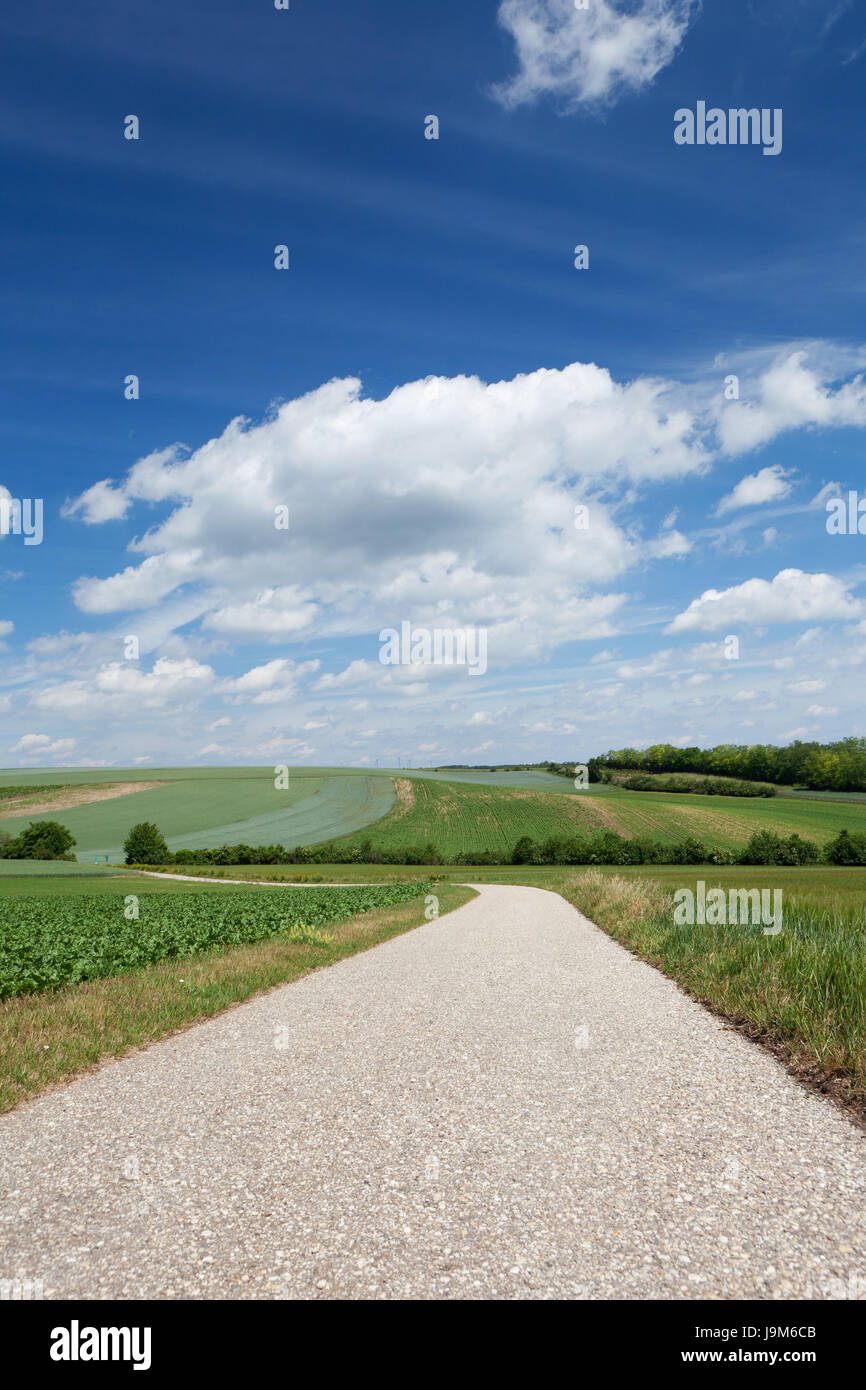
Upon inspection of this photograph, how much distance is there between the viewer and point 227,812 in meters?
93.0

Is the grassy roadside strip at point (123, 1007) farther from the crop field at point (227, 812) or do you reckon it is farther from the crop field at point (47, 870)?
the crop field at point (227, 812)

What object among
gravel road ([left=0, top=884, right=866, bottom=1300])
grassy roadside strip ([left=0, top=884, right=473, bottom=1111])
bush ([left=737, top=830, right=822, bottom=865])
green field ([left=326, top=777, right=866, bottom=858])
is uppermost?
gravel road ([left=0, top=884, right=866, bottom=1300])

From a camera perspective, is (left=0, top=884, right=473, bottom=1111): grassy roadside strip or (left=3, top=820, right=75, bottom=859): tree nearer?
(left=0, top=884, right=473, bottom=1111): grassy roadside strip

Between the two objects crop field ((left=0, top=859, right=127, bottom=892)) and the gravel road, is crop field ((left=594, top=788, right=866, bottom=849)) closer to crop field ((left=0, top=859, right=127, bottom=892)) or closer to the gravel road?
crop field ((left=0, top=859, right=127, bottom=892))

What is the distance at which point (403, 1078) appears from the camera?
711 centimetres

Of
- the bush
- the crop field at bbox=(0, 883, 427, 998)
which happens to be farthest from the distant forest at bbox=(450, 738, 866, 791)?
the crop field at bbox=(0, 883, 427, 998)

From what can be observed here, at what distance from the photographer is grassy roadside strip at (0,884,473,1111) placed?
7391 mm

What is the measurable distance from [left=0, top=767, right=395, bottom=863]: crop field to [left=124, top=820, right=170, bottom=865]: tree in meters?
1.87

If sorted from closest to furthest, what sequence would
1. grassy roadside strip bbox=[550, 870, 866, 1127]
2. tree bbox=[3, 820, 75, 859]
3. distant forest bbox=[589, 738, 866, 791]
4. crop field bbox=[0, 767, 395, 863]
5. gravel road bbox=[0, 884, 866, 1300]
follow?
gravel road bbox=[0, 884, 866, 1300]
grassy roadside strip bbox=[550, 870, 866, 1127]
tree bbox=[3, 820, 75, 859]
crop field bbox=[0, 767, 395, 863]
distant forest bbox=[589, 738, 866, 791]

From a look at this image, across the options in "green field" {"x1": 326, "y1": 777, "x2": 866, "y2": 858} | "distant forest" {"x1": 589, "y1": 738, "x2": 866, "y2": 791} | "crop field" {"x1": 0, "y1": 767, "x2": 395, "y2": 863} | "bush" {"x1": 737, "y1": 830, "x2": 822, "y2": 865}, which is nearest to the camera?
"bush" {"x1": 737, "y1": 830, "x2": 822, "y2": 865}

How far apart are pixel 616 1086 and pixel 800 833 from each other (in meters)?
81.3

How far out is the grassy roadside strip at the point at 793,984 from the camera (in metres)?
7.06
